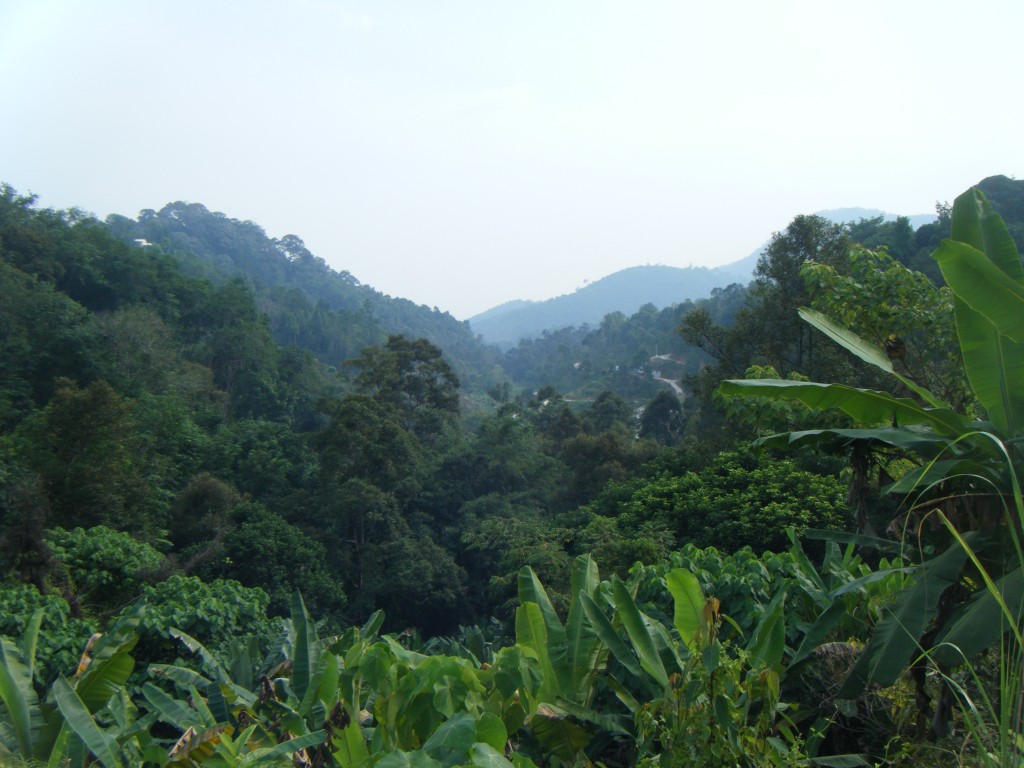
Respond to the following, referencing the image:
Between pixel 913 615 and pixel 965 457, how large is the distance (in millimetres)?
697

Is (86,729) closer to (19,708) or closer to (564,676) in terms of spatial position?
(19,708)

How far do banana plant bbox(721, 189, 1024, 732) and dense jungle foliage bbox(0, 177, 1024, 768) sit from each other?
0.05ft

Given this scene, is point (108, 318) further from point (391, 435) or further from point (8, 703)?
point (8, 703)

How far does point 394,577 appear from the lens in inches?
731

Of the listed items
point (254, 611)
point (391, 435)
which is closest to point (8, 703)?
point (254, 611)

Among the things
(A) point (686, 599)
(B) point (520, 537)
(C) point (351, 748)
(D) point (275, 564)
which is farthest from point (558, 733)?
(D) point (275, 564)

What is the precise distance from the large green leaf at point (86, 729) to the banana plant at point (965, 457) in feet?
10.6

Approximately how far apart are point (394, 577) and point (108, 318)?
15846 millimetres

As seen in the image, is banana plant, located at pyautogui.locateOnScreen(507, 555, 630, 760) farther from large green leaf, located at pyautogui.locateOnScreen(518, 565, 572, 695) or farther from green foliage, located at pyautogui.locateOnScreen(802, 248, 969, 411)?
green foliage, located at pyautogui.locateOnScreen(802, 248, 969, 411)

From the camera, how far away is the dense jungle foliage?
127 inches

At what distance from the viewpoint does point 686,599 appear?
3832 mm

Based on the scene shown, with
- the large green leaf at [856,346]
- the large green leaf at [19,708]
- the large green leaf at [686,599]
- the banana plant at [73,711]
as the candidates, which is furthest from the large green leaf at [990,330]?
the large green leaf at [19,708]

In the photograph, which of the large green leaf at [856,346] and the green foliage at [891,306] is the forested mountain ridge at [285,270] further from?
the large green leaf at [856,346]

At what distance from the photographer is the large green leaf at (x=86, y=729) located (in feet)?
10.9
